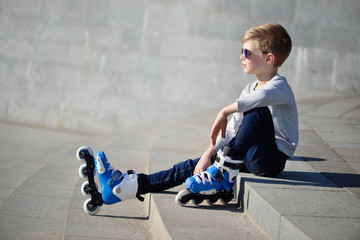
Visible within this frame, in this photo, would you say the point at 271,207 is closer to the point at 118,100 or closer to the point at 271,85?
the point at 271,85

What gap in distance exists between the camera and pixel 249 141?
8.14 ft

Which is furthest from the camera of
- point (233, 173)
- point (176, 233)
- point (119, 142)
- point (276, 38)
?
point (119, 142)

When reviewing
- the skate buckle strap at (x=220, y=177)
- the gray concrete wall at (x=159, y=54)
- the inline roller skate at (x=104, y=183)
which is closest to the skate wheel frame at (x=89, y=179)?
the inline roller skate at (x=104, y=183)

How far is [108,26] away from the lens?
23.3ft

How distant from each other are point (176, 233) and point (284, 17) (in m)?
5.57

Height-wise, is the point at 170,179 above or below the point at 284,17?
below

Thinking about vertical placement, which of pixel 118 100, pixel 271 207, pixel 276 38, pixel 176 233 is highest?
pixel 276 38

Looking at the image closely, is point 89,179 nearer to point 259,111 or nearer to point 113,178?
point 113,178

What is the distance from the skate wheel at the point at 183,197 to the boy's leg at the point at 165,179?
185 millimetres

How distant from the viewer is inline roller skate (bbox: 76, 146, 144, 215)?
2592mm

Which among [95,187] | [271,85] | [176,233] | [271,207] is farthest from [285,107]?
[95,187]

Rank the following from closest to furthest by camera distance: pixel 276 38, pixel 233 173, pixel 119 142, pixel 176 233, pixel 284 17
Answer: pixel 176 233
pixel 233 173
pixel 276 38
pixel 119 142
pixel 284 17

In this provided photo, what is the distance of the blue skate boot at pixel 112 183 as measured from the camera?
2.59 meters

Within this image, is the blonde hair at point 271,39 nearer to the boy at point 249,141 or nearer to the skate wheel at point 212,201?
the boy at point 249,141
